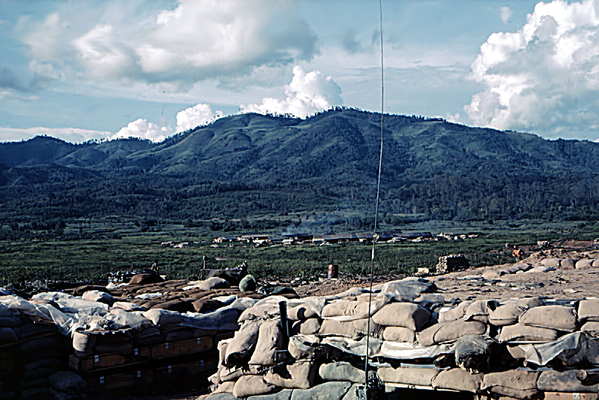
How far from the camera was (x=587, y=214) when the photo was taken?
2670 inches

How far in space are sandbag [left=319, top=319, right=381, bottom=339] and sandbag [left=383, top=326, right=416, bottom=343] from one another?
0.42 feet

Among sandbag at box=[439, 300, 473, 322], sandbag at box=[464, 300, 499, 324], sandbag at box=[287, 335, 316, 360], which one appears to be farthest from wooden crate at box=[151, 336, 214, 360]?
sandbag at box=[464, 300, 499, 324]

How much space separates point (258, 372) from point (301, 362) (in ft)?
2.15

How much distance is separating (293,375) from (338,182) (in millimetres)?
122803

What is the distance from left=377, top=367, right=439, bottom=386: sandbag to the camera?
20.9ft

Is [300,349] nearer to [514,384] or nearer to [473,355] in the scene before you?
[473,355]

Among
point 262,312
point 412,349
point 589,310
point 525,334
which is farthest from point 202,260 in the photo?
point 589,310

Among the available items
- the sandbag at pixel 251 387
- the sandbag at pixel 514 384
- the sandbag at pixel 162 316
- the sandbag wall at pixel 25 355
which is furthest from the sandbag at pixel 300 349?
the sandbag wall at pixel 25 355

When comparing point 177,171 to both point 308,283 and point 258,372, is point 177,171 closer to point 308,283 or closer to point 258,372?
point 308,283

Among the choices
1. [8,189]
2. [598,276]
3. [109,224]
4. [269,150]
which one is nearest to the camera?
[598,276]

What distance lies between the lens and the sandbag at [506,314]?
20.4ft

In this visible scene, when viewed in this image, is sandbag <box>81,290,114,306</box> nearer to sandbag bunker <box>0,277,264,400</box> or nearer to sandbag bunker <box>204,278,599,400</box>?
sandbag bunker <box>0,277,264,400</box>

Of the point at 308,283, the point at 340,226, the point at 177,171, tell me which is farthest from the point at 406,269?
the point at 177,171

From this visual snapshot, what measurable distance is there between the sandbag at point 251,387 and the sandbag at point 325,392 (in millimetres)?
432
